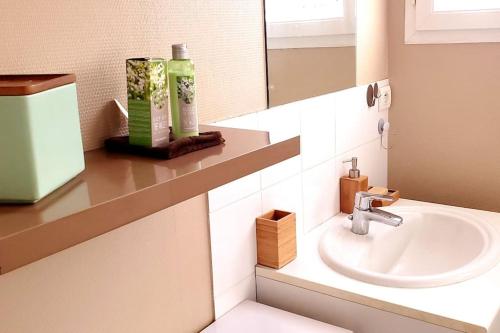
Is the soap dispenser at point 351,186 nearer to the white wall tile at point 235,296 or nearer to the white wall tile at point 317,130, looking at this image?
the white wall tile at point 317,130

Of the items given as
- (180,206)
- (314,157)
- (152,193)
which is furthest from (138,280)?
(314,157)

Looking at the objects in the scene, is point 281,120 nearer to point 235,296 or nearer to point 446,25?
point 235,296

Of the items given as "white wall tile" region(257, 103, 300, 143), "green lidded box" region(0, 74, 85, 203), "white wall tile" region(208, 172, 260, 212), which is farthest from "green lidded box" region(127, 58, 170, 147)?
"white wall tile" region(257, 103, 300, 143)

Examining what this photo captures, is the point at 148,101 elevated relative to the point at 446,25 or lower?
lower

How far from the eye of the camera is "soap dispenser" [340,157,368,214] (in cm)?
194

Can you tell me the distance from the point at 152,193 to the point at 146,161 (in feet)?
0.60

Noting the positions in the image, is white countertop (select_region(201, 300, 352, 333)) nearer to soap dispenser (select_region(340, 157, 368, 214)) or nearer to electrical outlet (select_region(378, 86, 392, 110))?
soap dispenser (select_region(340, 157, 368, 214))

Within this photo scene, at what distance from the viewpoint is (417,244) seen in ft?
6.17

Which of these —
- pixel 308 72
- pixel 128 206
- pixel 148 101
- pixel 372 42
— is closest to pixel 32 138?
pixel 128 206

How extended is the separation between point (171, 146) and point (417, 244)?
117cm

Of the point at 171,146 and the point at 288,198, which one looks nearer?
the point at 171,146

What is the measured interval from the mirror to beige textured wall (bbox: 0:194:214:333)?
19.1 inches

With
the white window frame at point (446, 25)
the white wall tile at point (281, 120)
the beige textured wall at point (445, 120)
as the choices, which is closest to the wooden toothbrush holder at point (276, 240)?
the white wall tile at point (281, 120)

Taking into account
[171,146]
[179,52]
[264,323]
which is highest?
[179,52]
